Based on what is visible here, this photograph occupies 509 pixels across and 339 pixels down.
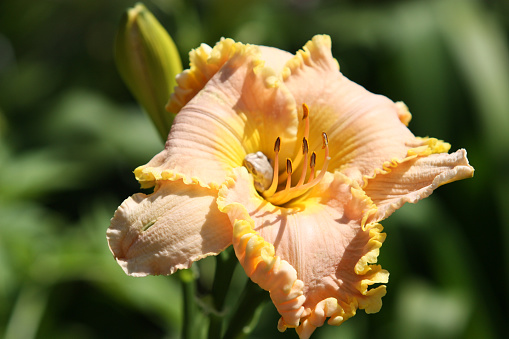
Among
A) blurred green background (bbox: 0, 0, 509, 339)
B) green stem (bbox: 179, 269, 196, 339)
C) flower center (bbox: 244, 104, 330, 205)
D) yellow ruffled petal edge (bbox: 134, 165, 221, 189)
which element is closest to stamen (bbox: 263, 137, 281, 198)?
flower center (bbox: 244, 104, 330, 205)

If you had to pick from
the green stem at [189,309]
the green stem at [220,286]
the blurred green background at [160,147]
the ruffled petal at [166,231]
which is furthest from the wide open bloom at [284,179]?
the blurred green background at [160,147]

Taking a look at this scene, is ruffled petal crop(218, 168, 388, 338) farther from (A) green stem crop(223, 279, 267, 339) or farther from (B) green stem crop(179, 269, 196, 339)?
(B) green stem crop(179, 269, 196, 339)

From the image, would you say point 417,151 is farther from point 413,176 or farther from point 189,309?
point 189,309

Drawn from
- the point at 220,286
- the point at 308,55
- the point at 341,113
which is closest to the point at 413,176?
the point at 341,113

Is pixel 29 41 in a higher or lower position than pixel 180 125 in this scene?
lower

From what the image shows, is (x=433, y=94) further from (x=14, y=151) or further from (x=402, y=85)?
(x=14, y=151)

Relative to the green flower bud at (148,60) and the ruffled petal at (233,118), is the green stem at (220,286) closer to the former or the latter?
the ruffled petal at (233,118)

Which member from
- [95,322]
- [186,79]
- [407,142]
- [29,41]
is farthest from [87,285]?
[29,41]
